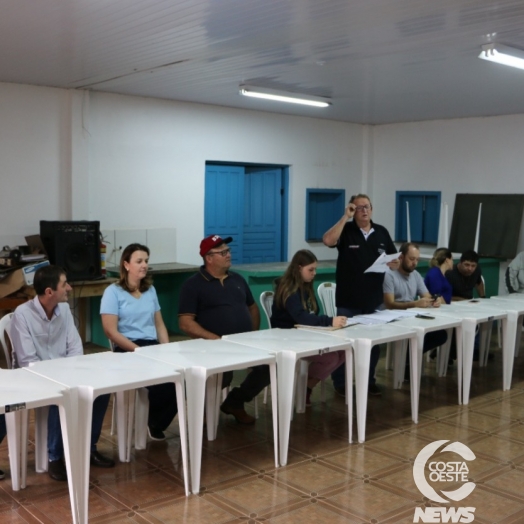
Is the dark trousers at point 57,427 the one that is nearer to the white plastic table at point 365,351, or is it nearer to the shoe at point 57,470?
the shoe at point 57,470

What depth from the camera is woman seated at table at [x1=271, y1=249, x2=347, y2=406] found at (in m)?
4.77

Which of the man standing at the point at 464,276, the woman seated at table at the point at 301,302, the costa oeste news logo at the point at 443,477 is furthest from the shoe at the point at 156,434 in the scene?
the man standing at the point at 464,276

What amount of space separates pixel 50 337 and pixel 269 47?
2.77 meters

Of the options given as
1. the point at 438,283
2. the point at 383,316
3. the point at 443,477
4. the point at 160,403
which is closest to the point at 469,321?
the point at 383,316

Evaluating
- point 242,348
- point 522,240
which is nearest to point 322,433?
point 242,348

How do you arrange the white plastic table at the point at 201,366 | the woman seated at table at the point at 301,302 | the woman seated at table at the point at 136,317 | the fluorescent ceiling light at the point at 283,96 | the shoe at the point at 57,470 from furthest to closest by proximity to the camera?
1. the fluorescent ceiling light at the point at 283,96
2. the woman seated at table at the point at 301,302
3. the woman seated at table at the point at 136,317
4. the shoe at the point at 57,470
5. the white plastic table at the point at 201,366

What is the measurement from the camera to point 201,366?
367 centimetres

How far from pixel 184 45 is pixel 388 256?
2.21m

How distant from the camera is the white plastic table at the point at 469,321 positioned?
17.6ft

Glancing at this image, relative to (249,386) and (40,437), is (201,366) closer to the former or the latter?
(40,437)

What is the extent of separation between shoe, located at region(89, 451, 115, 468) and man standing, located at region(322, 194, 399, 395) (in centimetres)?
220

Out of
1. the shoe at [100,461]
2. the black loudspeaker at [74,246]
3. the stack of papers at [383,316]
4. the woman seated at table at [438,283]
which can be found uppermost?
the black loudspeaker at [74,246]

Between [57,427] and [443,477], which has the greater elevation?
[57,427]

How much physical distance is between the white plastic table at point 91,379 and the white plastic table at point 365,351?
1333mm
